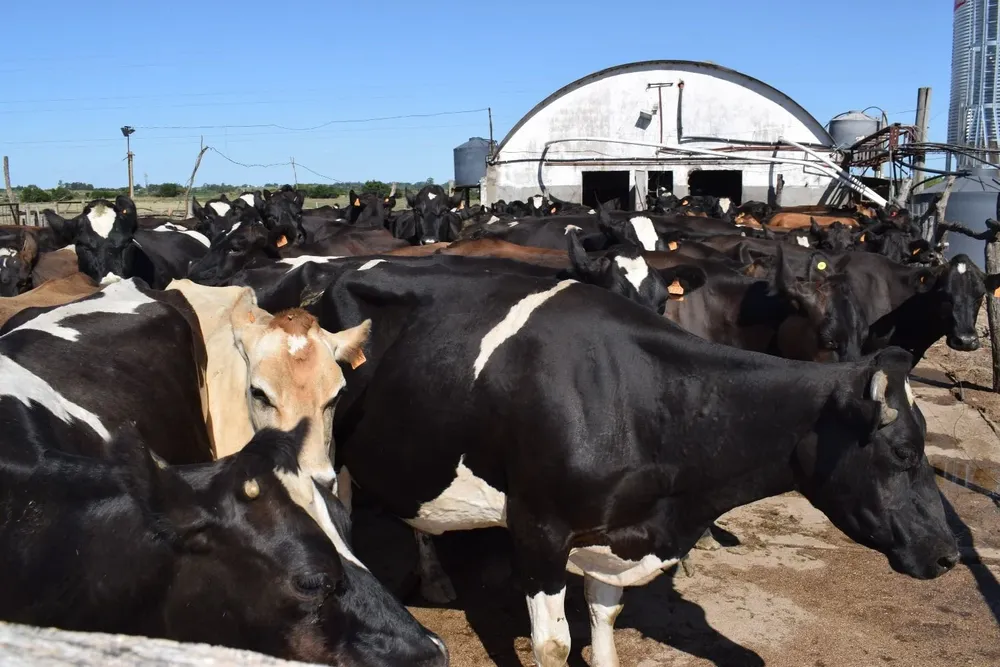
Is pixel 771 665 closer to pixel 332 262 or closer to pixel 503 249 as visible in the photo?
pixel 332 262

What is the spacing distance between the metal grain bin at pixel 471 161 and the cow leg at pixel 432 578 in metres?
32.0

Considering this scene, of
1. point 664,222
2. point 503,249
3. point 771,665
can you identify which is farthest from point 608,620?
point 664,222

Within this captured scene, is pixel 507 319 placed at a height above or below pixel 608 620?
above

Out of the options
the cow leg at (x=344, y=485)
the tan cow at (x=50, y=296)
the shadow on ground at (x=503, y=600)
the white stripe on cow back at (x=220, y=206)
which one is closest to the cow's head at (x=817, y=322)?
the shadow on ground at (x=503, y=600)

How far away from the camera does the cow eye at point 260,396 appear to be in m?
3.86

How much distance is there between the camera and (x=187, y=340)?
475cm

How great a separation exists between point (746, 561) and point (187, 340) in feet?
12.4

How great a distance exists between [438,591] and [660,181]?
84.7 ft

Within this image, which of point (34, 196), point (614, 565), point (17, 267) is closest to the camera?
point (614, 565)

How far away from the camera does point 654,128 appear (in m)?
28.7

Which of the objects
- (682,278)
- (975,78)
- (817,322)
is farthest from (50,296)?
(975,78)

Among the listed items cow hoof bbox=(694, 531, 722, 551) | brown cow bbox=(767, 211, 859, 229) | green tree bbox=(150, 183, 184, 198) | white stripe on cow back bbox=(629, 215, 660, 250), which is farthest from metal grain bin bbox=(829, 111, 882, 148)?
green tree bbox=(150, 183, 184, 198)

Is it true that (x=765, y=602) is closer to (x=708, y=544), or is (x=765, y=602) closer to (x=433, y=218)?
(x=708, y=544)

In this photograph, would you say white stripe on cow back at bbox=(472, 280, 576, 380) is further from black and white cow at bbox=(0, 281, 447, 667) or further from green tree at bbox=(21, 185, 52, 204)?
green tree at bbox=(21, 185, 52, 204)
